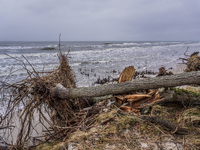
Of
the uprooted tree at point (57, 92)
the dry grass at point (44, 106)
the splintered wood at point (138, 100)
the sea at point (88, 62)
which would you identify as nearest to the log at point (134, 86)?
the uprooted tree at point (57, 92)

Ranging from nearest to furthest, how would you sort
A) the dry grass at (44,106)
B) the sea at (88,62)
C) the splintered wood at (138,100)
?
the dry grass at (44,106)
the splintered wood at (138,100)
the sea at (88,62)

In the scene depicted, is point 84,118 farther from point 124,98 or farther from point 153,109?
point 153,109

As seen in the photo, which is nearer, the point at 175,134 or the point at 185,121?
the point at 175,134

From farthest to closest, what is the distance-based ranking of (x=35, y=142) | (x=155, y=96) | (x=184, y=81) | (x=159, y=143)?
(x=155, y=96)
(x=35, y=142)
(x=184, y=81)
(x=159, y=143)

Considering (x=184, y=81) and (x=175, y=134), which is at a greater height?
(x=184, y=81)

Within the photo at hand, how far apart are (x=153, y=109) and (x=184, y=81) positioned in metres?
0.93

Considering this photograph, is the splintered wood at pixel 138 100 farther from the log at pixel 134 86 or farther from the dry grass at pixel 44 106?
the dry grass at pixel 44 106

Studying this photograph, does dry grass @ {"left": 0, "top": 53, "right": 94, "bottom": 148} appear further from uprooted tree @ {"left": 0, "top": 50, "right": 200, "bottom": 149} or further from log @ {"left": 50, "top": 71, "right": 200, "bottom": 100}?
log @ {"left": 50, "top": 71, "right": 200, "bottom": 100}

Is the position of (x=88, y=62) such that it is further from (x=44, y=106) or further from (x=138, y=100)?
(x=44, y=106)

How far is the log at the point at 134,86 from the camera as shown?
9.61ft

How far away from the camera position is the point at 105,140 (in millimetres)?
2621

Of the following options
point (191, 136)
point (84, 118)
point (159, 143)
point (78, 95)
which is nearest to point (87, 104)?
point (84, 118)

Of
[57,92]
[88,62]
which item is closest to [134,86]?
[57,92]

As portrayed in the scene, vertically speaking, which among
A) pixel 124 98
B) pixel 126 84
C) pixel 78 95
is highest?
pixel 126 84
